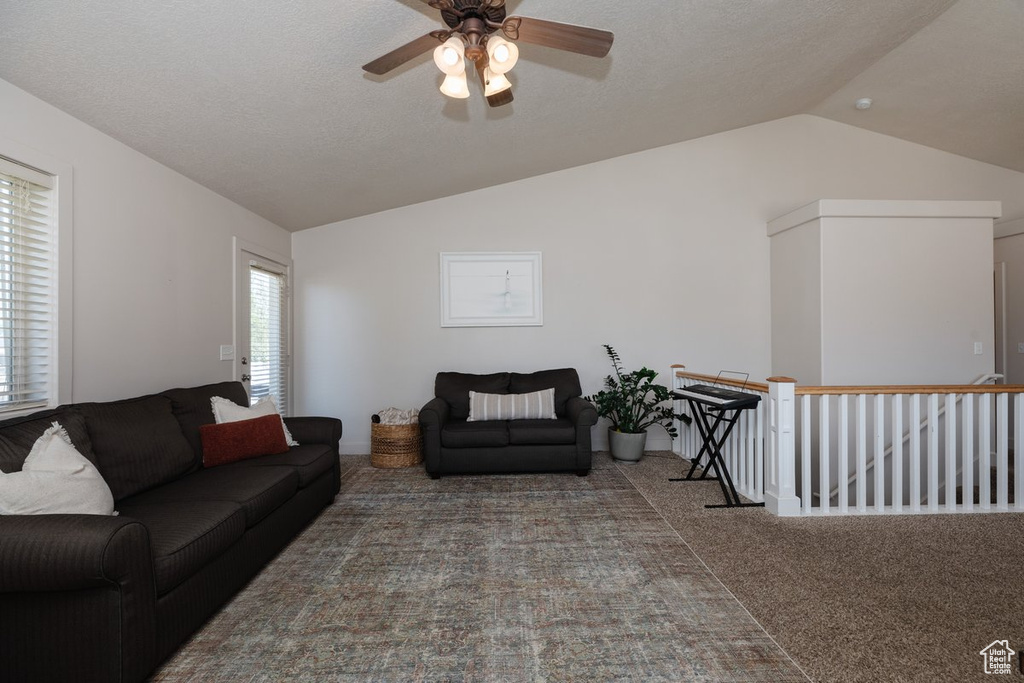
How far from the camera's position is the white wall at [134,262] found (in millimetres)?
2369

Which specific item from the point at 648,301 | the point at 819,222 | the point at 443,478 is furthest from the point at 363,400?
the point at 819,222

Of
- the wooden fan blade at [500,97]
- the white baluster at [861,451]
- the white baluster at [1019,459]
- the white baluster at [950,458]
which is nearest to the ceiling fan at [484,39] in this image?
the wooden fan blade at [500,97]

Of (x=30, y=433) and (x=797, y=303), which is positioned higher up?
(x=797, y=303)

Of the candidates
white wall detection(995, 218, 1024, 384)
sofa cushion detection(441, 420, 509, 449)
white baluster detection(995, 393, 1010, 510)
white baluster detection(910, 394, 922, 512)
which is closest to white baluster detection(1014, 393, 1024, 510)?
white baluster detection(995, 393, 1010, 510)

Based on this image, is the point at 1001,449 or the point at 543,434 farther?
the point at 543,434

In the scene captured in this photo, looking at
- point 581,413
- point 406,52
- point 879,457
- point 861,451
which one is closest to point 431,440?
point 581,413

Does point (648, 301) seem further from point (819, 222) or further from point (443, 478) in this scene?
point (443, 478)

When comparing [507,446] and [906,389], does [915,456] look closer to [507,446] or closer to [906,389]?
[906,389]

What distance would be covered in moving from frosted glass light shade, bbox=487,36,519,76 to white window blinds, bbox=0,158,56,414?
7.43 feet

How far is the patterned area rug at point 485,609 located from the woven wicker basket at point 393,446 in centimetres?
116

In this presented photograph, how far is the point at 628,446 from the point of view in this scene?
425 cm

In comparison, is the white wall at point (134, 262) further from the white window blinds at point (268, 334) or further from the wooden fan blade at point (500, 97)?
the wooden fan blade at point (500, 97)

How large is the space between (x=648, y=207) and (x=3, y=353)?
194 inches

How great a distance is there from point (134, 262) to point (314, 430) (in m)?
1.51
